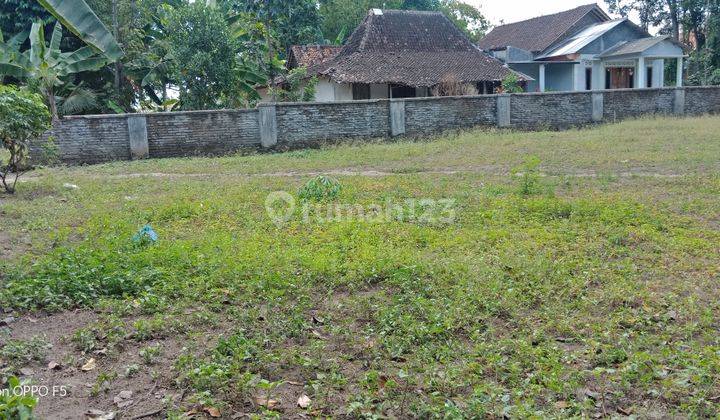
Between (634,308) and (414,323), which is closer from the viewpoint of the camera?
(414,323)

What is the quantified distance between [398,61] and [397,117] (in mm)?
7929

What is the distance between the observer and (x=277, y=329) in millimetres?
4660

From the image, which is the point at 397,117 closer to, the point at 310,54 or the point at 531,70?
the point at 310,54

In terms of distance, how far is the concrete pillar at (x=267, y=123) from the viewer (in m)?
17.2

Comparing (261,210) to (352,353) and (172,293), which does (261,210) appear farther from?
(352,353)

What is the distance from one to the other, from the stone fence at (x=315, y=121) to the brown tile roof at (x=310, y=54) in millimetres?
10059

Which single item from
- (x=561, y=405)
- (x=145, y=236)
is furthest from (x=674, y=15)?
(x=561, y=405)

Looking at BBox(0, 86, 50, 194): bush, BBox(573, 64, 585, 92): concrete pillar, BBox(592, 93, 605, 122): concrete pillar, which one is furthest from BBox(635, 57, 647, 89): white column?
BBox(0, 86, 50, 194): bush

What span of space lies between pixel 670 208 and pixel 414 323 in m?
5.16

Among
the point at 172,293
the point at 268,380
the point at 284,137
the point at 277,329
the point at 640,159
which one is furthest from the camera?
the point at 284,137

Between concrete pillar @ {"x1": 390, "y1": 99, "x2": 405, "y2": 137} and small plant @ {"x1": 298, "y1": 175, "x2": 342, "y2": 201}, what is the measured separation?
9.10m

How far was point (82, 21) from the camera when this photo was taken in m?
4.88

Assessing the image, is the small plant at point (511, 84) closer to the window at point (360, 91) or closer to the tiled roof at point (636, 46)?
the window at point (360, 91)

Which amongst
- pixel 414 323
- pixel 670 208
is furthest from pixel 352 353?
pixel 670 208
